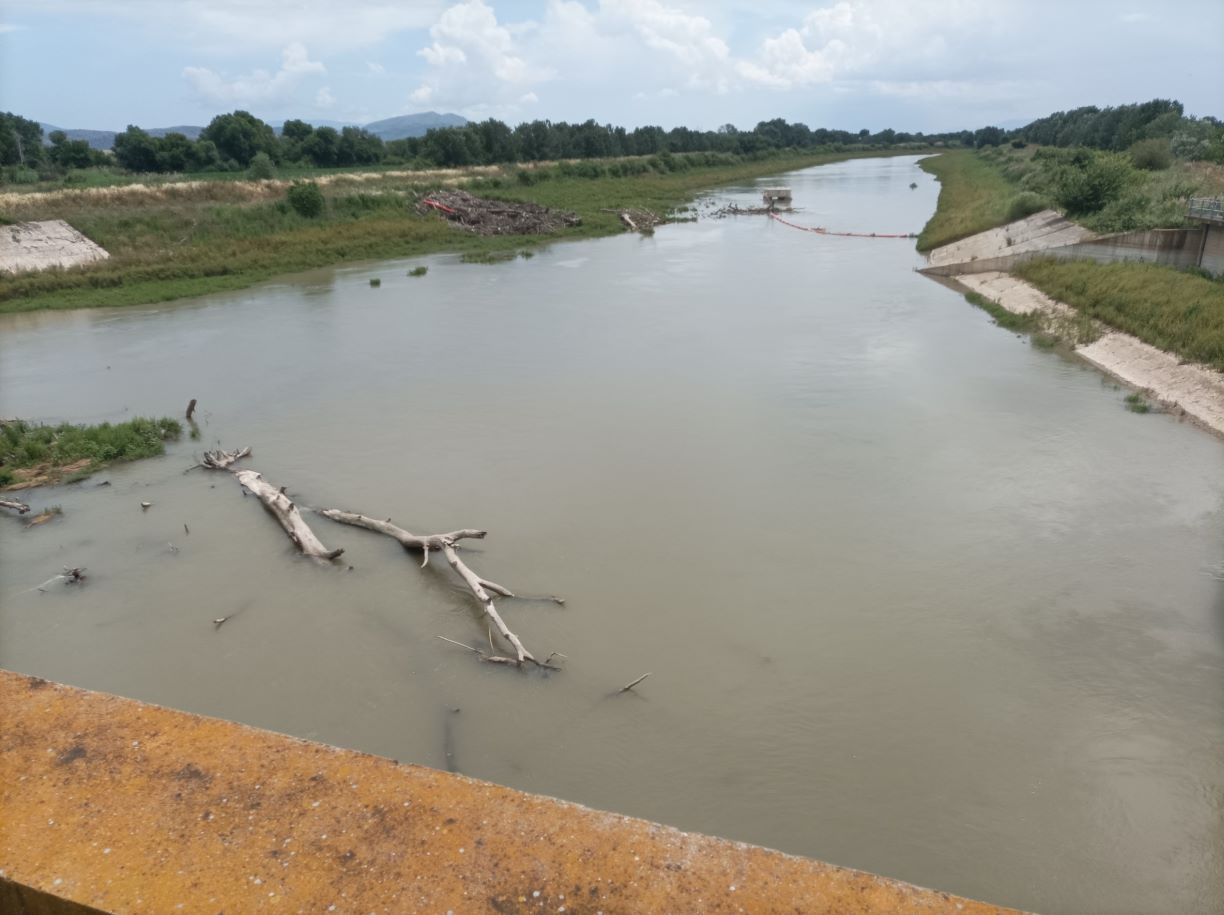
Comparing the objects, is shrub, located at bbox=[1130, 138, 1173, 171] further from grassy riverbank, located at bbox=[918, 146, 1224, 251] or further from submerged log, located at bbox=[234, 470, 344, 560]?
submerged log, located at bbox=[234, 470, 344, 560]

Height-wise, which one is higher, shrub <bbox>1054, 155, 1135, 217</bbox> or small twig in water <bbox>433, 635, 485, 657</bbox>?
shrub <bbox>1054, 155, 1135, 217</bbox>

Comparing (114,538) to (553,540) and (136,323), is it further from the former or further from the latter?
(136,323)

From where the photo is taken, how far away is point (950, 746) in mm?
5941

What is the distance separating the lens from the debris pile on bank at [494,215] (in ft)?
116

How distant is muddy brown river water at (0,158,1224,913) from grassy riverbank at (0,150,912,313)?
909 centimetres

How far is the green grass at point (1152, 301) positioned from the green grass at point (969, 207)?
874cm

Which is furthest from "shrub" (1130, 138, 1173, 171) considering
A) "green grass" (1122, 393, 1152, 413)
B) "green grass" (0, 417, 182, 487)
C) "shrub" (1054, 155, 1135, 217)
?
"green grass" (0, 417, 182, 487)

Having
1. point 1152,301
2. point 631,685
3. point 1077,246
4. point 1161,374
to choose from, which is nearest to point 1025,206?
point 1077,246

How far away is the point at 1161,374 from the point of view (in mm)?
14438

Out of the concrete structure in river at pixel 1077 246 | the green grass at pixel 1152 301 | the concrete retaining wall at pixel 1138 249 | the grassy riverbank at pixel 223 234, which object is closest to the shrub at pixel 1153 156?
the concrete structure in river at pixel 1077 246

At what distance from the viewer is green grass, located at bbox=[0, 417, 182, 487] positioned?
10.9m

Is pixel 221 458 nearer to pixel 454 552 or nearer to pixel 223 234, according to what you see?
pixel 454 552

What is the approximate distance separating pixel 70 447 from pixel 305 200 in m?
23.8

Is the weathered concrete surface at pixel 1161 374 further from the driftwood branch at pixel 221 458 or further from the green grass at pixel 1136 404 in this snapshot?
the driftwood branch at pixel 221 458
